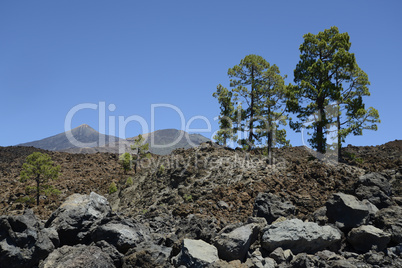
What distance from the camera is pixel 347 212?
720 inches

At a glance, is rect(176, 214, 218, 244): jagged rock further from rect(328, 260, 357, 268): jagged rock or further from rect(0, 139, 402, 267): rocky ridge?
rect(328, 260, 357, 268): jagged rock

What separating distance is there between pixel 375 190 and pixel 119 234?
587 inches

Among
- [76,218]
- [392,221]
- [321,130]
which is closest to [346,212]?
[392,221]

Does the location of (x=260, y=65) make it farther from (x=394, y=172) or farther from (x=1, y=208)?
(x=1, y=208)

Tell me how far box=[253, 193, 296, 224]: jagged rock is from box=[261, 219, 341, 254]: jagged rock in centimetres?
326

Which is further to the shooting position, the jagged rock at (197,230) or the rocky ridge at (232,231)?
the jagged rock at (197,230)

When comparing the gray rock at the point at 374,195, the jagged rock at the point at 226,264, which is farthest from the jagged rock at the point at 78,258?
the gray rock at the point at 374,195

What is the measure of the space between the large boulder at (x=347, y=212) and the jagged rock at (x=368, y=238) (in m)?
0.80

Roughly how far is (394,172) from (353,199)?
947cm

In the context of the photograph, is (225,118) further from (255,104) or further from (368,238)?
(368,238)

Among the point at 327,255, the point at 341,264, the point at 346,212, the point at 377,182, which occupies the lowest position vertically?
the point at 327,255

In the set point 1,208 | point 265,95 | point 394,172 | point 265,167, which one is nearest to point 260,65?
point 265,95

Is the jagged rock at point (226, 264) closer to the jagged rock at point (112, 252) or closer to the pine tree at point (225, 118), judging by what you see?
the jagged rock at point (112, 252)

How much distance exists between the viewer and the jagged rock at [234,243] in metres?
14.9
